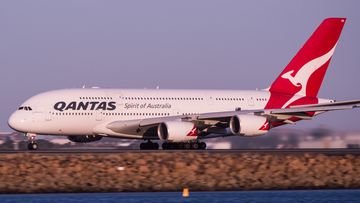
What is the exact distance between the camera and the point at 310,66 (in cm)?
6256

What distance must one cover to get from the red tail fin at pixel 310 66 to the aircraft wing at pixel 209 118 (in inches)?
148

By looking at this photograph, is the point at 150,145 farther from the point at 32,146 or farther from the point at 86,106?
the point at 32,146

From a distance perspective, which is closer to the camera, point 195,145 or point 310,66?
point 195,145

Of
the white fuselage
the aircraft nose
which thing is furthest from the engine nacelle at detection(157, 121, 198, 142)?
the aircraft nose

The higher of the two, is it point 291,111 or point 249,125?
point 291,111

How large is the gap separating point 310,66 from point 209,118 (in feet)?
30.7

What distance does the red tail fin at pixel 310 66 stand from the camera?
204 feet

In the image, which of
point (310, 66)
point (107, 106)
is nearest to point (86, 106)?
point (107, 106)

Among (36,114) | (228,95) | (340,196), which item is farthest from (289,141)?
(340,196)

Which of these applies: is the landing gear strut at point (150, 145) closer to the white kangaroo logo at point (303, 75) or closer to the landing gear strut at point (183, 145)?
the landing gear strut at point (183, 145)

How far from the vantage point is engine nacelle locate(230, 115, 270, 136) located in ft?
183

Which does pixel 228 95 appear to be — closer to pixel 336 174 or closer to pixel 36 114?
pixel 36 114

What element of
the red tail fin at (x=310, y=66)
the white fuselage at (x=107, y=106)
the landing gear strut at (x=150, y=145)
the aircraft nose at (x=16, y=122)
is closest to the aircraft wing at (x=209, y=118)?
the white fuselage at (x=107, y=106)

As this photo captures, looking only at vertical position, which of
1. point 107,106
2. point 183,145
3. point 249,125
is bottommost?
point 183,145
